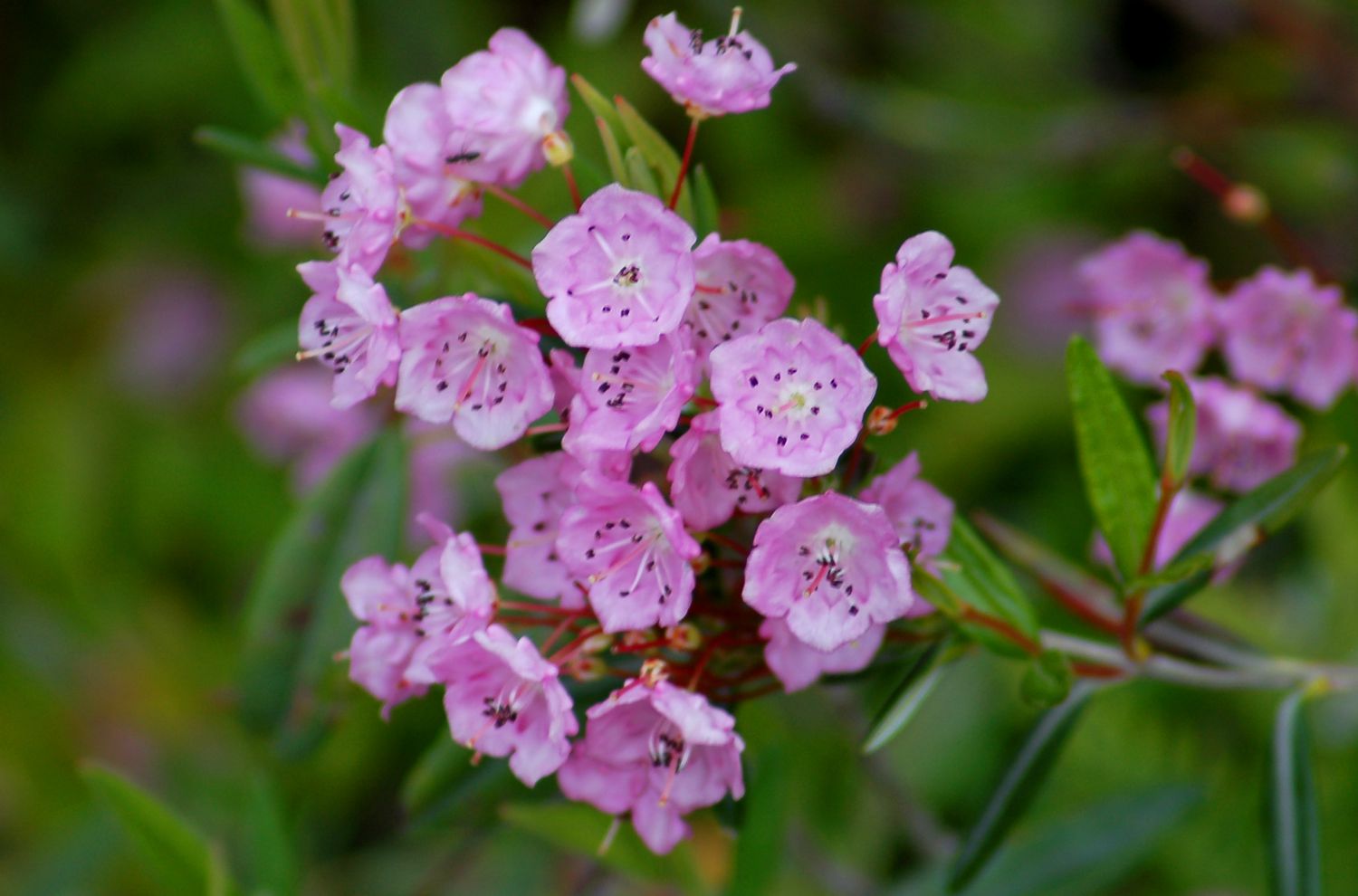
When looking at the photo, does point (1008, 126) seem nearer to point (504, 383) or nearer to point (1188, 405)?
point (1188, 405)

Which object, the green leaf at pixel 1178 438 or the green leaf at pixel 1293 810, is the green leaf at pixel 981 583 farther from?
the green leaf at pixel 1293 810

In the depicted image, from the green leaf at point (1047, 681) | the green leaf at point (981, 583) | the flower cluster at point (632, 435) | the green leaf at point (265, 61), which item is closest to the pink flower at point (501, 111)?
the flower cluster at point (632, 435)

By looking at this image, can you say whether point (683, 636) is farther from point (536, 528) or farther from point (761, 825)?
point (761, 825)

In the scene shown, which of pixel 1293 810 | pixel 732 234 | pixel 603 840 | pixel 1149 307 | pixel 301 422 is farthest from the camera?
pixel 301 422

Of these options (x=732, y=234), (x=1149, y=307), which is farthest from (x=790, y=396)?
(x=732, y=234)

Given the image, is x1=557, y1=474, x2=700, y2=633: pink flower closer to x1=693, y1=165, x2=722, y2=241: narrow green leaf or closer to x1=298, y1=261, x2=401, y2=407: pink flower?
x1=298, y1=261, x2=401, y2=407: pink flower

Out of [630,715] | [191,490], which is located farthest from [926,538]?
[191,490]
